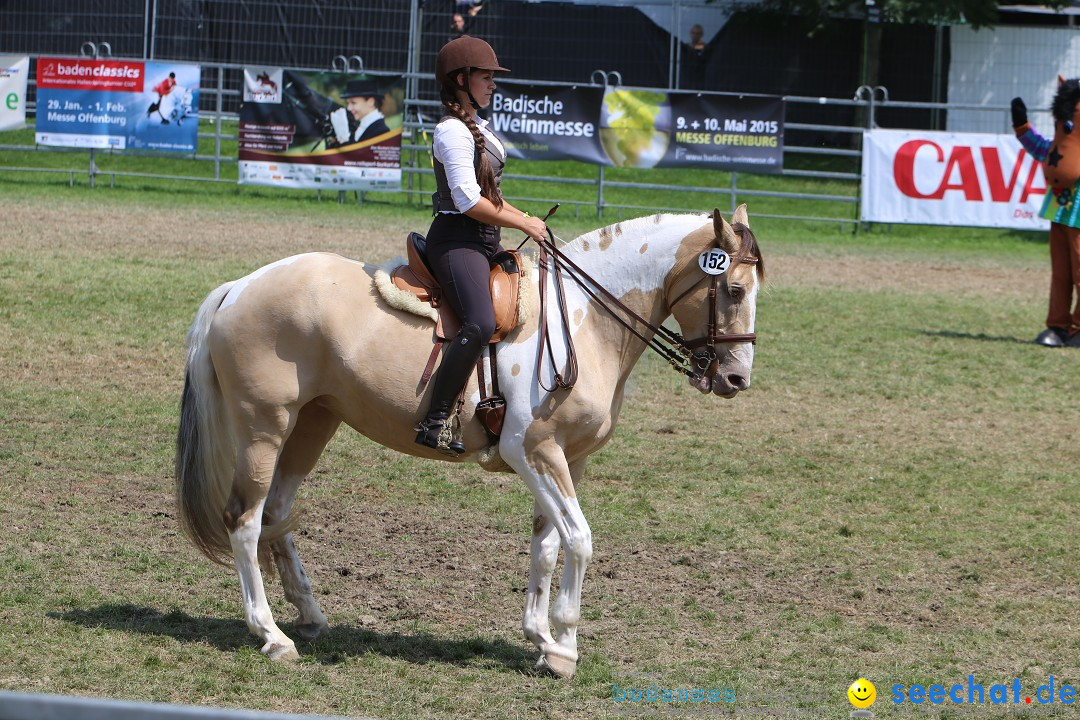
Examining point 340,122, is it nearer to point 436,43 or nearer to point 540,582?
point 436,43

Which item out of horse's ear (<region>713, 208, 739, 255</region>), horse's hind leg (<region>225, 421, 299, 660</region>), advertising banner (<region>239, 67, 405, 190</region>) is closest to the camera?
horse's ear (<region>713, 208, 739, 255</region>)

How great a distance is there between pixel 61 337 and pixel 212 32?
13709mm

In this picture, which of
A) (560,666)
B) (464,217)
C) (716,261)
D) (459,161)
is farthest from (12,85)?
(560,666)

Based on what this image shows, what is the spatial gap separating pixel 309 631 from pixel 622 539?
2.03 metres

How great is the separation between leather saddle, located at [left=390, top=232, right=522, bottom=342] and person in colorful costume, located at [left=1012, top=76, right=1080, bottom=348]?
9062mm

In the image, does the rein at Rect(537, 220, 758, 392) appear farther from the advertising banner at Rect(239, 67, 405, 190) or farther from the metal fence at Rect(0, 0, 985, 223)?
the metal fence at Rect(0, 0, 985, 223)

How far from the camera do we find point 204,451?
204 inches

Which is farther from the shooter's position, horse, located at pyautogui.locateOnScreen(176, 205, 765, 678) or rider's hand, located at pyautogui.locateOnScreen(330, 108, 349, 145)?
rider's hand, located at pyautogui.locateOnScreen(330, 108, 349, 145)

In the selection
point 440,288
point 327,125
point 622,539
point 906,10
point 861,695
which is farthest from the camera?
point 906,10

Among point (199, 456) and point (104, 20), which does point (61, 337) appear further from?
point (104, 20)

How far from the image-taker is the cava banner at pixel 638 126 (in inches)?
750

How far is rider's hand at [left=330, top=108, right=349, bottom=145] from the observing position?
62.3 ft

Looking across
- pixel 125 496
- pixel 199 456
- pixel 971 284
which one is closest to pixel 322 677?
pixel 199 456

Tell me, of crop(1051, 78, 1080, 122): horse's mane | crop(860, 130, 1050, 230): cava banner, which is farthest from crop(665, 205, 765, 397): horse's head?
crop(860, 130, 1050, 230): cava banner
